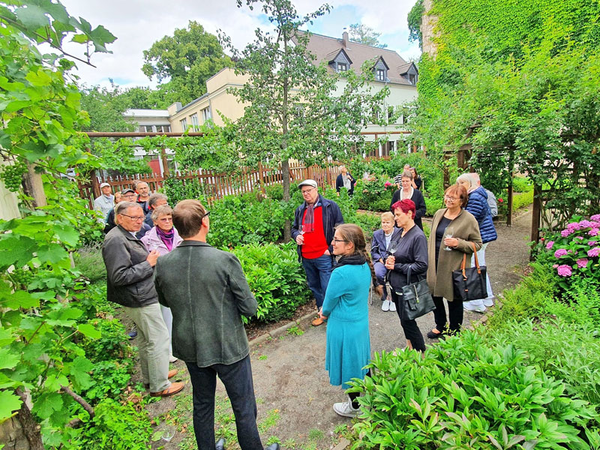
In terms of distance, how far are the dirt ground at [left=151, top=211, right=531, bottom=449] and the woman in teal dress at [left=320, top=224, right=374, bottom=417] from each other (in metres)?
0.41

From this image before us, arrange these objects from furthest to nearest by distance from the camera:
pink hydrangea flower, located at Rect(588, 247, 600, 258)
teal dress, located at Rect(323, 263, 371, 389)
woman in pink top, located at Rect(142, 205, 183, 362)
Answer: pink hydrangea flower, located at Rect(588, 247, 600, 258) → woman in pink top, located at Rect(142, 205, 183, 362) → teal dress, located at Rect(323, 263, 371, 389)

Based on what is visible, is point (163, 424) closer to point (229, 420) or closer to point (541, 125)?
point (229, 420)

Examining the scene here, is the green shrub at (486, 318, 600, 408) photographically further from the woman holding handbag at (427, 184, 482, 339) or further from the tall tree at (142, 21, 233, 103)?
the tall tree at (142, 21, 233, 103)

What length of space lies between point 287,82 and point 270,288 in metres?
4.77

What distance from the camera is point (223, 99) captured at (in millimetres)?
23250

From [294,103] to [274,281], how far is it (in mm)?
4388

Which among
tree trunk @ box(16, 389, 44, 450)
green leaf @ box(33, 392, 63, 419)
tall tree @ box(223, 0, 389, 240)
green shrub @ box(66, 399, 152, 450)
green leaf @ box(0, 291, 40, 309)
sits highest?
tall tree @ box(223, 0, 389, 240)

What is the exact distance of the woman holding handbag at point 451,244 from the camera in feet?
11.6

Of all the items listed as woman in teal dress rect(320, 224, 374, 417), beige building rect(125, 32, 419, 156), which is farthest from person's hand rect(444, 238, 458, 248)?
beige building rect(125, 32, 419, 156)

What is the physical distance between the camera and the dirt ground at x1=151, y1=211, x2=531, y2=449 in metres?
2.87

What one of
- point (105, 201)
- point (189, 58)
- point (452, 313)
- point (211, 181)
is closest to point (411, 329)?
point (452, 313)

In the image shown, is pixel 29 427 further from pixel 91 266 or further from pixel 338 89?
pixel 338 89

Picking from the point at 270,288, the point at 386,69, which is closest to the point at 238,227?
the point at 270,288

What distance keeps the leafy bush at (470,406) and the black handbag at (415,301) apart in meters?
0.87
